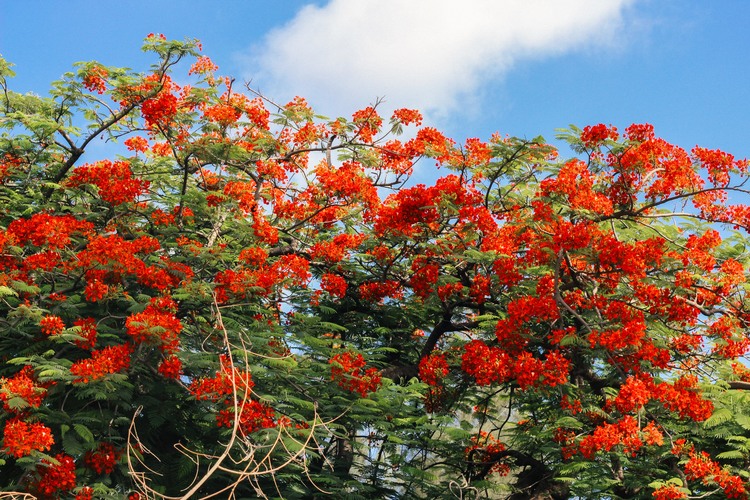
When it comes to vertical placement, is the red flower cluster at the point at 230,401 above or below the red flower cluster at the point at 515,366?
below

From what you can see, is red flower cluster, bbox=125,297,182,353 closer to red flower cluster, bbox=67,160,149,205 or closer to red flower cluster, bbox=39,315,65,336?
red flower cluster, bbox=39,315,65,336

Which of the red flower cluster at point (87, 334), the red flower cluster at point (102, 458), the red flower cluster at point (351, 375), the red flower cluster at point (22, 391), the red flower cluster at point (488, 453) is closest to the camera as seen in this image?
the red flower cluster at point (22, 391)

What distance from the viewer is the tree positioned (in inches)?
301

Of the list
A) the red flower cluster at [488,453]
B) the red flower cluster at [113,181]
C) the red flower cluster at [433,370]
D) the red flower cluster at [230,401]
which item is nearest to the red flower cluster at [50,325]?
the red flower cluster at [230,401]

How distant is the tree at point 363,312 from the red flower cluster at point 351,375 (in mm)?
44

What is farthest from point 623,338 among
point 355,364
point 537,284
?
point 355,364

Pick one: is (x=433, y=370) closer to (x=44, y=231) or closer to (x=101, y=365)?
(x=101, y=365)

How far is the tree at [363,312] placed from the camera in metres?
7.63

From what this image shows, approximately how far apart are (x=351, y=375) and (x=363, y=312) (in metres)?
3.02

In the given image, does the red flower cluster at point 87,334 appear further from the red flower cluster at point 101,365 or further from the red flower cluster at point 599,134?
the red flower cluster at point 599,134

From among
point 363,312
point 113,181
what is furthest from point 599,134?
point 113,181

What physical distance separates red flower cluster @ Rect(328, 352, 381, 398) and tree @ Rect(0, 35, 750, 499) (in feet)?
0.14

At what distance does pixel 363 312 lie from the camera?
1162 centimetres

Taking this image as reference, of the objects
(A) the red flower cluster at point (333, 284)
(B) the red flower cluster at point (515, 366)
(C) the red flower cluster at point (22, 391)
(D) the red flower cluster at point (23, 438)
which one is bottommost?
(D) the red flower cluster at point (23, 438)
